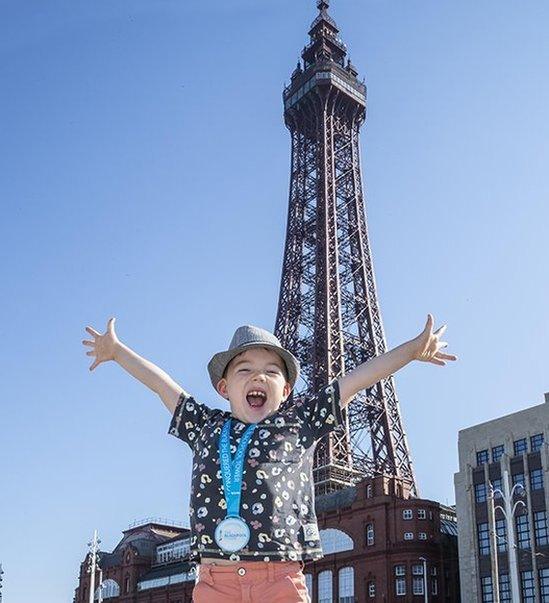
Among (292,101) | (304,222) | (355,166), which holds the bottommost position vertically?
(304,222)

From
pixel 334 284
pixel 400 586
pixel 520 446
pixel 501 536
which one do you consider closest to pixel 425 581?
pixel 400 586

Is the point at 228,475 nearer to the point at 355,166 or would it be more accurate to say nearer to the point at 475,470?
the point at 475,470

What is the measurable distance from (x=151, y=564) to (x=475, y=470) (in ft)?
119

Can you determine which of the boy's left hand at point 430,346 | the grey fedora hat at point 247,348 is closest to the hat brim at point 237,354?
the grey fedora hat at point 247,348

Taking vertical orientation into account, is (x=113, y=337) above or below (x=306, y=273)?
below

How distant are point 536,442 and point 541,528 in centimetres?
490

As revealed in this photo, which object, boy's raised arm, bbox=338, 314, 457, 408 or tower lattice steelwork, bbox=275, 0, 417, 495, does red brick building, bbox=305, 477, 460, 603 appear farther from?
boy's raised arm, bbox=338, 314, 457, 408

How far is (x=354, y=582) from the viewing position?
5909 cm

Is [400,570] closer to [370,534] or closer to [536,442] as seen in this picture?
[370,534]

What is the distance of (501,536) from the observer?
51969 millimetres

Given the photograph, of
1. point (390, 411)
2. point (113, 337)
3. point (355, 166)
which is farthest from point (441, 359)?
point (355, 166)

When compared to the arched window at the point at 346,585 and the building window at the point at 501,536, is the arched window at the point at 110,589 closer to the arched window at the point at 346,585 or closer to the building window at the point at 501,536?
the arched window at the point at 346,585

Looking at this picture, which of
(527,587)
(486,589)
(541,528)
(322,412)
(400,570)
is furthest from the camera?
(400,570)

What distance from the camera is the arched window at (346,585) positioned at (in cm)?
5906
